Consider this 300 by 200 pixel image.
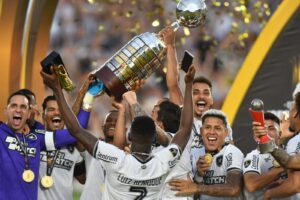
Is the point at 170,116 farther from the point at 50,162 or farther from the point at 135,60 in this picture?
the point at 50,162

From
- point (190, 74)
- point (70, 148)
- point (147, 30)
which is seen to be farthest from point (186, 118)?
point (147, 30)

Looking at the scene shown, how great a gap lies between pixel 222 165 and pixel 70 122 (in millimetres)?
1832

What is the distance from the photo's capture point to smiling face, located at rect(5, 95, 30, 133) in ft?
25.6

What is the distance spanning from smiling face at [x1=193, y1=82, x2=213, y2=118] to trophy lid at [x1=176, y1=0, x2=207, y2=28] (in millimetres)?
1139

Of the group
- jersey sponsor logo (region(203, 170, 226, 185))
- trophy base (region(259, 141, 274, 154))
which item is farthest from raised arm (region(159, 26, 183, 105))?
trophy base (region(259, 141, 274, 154))

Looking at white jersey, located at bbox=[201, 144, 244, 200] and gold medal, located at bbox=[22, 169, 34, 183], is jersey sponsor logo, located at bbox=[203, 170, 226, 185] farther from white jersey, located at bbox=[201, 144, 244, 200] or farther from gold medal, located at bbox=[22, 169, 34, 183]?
gold medal, located at bbox=[22, 169, 34, 183]

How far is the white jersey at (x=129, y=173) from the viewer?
21.8ft

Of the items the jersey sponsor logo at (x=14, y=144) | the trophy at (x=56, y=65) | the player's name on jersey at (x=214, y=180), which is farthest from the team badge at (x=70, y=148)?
the trophy at (x=56, y=65)

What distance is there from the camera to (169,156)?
682 centimetres

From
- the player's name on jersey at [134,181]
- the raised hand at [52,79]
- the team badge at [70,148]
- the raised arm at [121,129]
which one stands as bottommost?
the player's name on jersey at [134,181]

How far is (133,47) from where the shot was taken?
7500 millimetres

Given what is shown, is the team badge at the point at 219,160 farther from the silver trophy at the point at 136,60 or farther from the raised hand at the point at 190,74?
the raised hand at the point at 190,74

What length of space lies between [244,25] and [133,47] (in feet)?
43.3

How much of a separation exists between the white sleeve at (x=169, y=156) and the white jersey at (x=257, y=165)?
4.26ft
